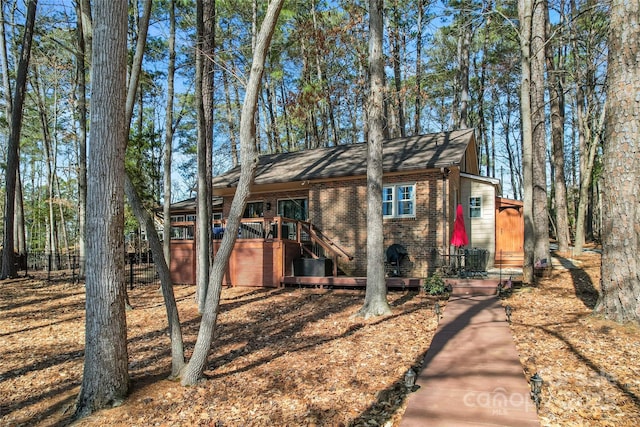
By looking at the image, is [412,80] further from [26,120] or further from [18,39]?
[26,120]

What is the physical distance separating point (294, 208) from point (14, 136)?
1024 cm

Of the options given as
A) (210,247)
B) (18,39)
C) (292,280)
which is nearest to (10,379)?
(210,247)

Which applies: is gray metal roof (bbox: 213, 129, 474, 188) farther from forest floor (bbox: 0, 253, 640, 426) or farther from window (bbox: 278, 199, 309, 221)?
forest floor (bbox: 0, 253, 640, 426)

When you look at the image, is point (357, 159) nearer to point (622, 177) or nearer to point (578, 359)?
point (622, 177)

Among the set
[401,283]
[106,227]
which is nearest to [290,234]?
[401,283]

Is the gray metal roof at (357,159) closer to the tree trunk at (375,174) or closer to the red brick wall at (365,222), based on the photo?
the red brick wall at (365,222)

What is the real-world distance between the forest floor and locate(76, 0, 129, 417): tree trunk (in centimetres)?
33

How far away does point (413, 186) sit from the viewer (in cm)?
1270

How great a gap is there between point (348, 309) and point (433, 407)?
502 centimetres

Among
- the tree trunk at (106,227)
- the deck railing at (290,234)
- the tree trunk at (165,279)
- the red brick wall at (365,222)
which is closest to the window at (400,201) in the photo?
the red brick wall at (365,222)

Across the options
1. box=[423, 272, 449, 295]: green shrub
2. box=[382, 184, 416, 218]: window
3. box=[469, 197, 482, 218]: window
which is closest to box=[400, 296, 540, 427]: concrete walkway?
box=[423, 272, 449, 295]: green shrub

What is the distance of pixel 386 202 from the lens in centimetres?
1313

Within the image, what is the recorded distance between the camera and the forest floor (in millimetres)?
4074

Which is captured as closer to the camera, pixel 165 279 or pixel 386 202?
pixel 165 279
